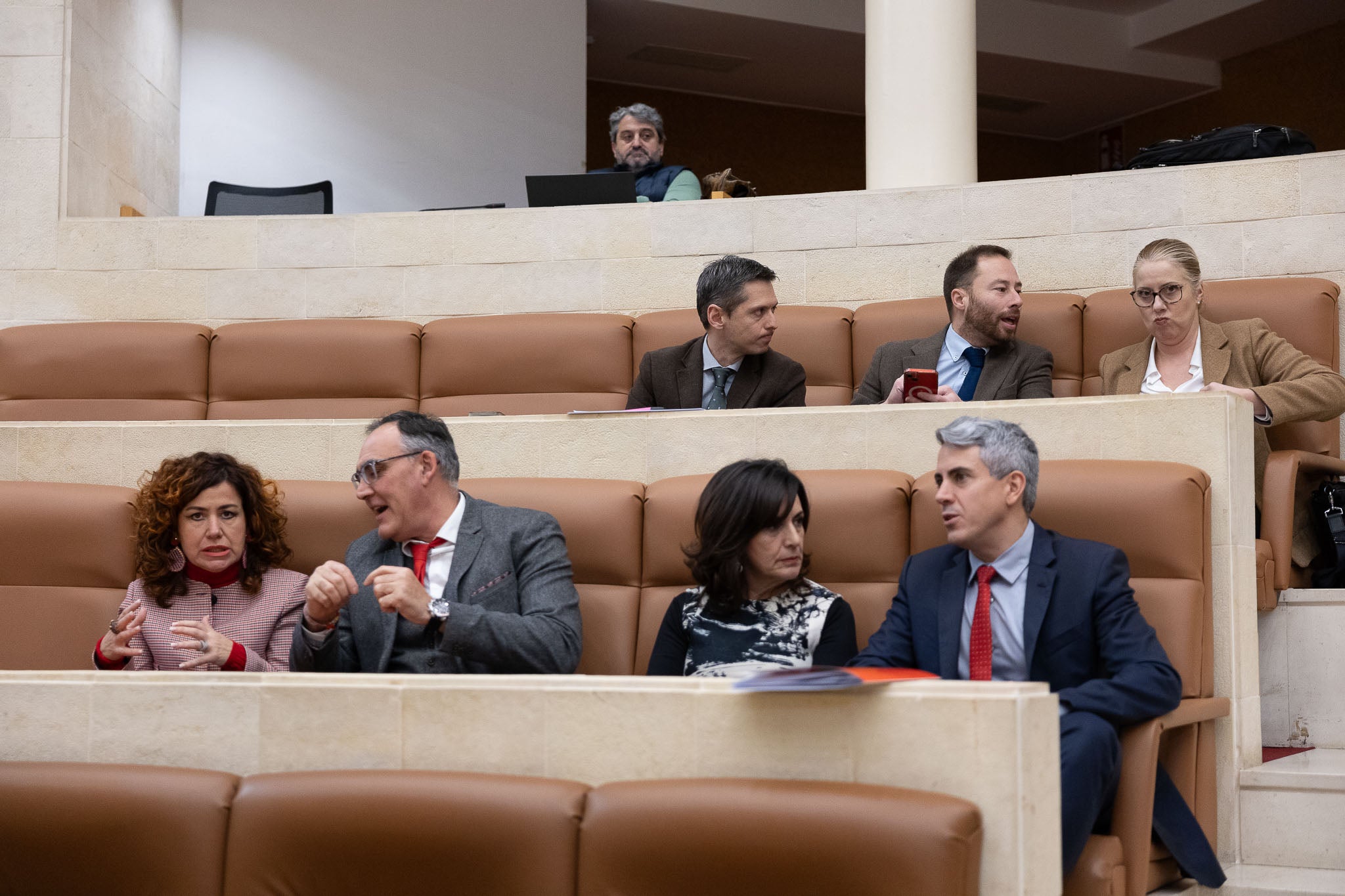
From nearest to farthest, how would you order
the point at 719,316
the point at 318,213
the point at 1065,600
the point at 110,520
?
the point at 1065,600 → the point at 110,520 → the point at 719,316 → the point at 318,213

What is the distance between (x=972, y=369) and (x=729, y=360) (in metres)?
0.64

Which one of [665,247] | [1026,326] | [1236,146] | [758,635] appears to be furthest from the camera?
[665,247]

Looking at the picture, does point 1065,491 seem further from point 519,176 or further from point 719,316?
point 519,176

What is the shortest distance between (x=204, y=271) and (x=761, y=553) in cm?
315

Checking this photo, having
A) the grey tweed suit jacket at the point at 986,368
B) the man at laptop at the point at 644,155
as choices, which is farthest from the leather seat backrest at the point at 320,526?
the man at laptop at the point at 644,155

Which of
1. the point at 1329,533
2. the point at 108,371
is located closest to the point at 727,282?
the point at 1329,533

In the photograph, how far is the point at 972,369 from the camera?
3486mm

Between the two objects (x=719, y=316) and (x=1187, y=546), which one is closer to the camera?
(x=1187, y=546)

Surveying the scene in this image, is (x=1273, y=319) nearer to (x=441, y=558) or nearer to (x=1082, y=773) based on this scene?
(x=1082, y=773)

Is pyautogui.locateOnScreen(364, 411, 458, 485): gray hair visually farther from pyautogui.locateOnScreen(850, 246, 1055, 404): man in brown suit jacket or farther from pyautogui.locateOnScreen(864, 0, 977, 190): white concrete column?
pyautogui.locateOnScreen(864, 0, 977, 190): white concrete column

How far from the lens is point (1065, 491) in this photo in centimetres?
232

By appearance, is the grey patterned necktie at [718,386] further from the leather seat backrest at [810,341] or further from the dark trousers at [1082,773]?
the dark trousers at [1082,773]

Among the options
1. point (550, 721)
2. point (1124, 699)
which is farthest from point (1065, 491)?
point (550, 721)

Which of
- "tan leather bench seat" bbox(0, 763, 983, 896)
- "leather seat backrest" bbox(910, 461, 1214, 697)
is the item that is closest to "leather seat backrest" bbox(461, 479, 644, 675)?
"leather seat backrest" bbox(910, 461, 1214, 697)
